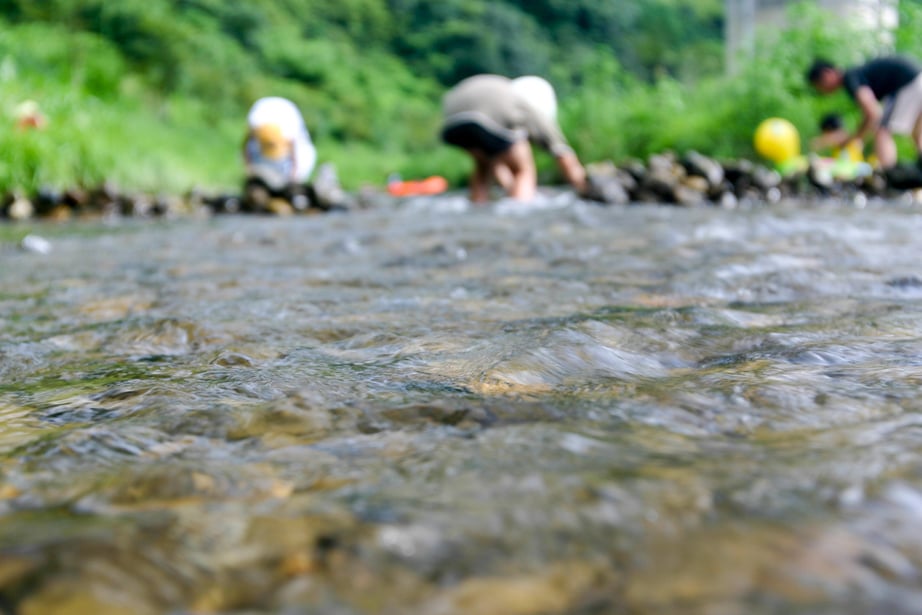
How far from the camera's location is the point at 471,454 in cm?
86

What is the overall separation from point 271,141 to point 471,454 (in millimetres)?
8533

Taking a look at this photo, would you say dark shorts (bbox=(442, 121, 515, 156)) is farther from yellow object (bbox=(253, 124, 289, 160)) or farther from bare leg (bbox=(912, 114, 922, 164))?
bare leg (bbox=(912, 114, 922, 164))

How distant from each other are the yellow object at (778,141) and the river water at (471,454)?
7417 mm

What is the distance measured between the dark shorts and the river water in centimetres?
481

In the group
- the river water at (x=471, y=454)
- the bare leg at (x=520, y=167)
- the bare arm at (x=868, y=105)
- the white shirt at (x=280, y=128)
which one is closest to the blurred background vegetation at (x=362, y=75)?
the white shirt at (x=280, y=128)

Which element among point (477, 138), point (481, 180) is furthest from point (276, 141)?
point (477, 138)

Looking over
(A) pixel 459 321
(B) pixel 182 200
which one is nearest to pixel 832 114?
(B) pixel 182 200

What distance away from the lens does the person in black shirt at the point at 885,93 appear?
727cm

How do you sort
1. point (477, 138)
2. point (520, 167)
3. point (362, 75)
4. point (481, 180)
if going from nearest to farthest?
point (477, 138) → point (520, 167) → point (481, 180) → point (362, 75)

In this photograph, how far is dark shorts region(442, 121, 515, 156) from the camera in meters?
6.67

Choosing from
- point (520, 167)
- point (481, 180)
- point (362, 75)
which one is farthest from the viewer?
point (362, 75)

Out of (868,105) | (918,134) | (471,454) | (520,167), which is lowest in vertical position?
(471,454)

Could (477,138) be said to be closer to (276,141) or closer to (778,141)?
(276,141)

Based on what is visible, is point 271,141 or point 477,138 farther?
point 271,141
